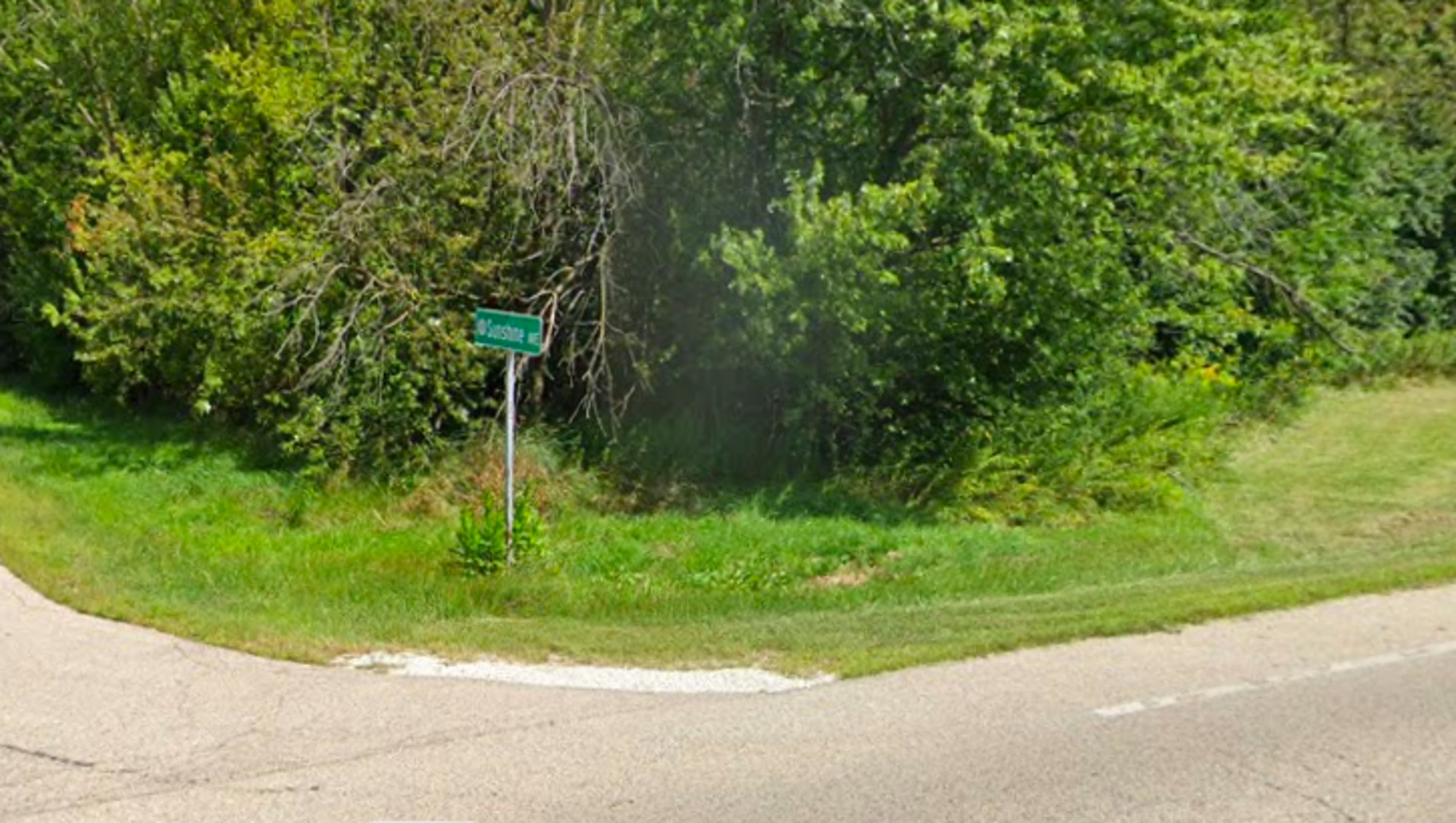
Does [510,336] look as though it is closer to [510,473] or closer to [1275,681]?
[510,473]

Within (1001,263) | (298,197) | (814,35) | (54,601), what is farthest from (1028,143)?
(54,601)

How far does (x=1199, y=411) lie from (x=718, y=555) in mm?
8290

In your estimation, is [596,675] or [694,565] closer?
[596,675]

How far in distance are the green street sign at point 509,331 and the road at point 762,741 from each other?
11.4 feet

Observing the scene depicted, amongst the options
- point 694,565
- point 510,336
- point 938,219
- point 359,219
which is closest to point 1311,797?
point 510,336

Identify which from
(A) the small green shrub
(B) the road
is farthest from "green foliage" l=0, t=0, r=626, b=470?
(B) the road

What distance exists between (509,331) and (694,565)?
2908 mm

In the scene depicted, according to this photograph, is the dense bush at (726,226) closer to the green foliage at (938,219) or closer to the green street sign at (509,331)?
the green foliage at (938,219)

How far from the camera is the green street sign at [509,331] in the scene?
10273mm

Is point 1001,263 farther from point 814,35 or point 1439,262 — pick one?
point 1439,262

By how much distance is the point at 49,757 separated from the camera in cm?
602

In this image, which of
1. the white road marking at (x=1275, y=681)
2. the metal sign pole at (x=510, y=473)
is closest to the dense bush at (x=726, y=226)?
the metal sign pole at (x=510, y=473)

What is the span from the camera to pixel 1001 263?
44.8 feet

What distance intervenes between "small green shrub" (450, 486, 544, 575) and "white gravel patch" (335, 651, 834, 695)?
117 inches
